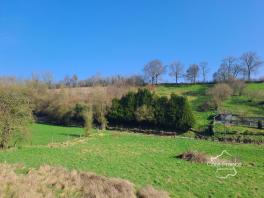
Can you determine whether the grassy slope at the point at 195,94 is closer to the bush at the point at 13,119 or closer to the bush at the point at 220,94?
the bush at the point at 220,94

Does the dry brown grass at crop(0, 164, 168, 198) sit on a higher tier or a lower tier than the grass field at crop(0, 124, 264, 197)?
higher

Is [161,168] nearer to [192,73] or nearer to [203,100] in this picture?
[203,100]

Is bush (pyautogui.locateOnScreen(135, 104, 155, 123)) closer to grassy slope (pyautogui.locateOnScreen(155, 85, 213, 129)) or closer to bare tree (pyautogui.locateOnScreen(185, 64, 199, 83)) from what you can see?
grassy slope (pyautogui.locateOnScreen(155, 85, 213, 129))

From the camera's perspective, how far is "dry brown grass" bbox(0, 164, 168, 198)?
9.43 metres

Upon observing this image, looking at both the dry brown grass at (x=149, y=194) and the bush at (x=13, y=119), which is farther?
the bush at (x=13, y=119)

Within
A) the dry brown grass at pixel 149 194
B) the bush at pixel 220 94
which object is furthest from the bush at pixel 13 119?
the bush at pixel 220 94

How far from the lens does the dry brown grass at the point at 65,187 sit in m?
9.43

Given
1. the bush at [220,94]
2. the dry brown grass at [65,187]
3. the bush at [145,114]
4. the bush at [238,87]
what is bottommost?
the dry brown grass at [65,187]

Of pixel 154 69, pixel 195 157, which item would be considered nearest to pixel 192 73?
pixel 154 69

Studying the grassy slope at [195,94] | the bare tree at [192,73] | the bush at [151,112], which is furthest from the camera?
the bare tree at [192,73]

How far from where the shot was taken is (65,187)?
10453 millimetres

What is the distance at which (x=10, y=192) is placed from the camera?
9.23 m

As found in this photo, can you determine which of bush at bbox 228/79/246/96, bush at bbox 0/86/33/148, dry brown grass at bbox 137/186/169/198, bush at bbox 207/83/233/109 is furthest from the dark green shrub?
dry brown grass at bbox 137/186/169/198

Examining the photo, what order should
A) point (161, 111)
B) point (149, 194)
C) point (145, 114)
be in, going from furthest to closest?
point (145, 114), point (161, 111), point (149, 194)
